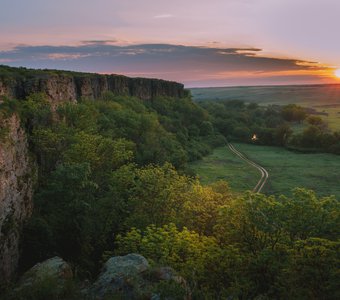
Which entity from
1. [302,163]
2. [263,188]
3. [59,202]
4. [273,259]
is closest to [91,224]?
[59,202]

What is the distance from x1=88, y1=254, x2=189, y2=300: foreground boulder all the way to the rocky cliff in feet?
79.7

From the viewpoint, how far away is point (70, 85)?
5838 centimetres

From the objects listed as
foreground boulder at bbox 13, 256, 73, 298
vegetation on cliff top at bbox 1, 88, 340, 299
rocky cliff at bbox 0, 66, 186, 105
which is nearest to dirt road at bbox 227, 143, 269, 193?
vegetation on cliff top at bbox 1, 88, 340, 299

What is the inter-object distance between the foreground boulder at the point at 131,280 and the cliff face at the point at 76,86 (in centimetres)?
2362

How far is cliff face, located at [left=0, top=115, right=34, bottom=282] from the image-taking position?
26.5 metres

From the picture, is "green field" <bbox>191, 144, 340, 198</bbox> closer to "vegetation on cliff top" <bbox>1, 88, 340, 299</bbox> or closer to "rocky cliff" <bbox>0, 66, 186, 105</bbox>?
"rocky cliff" <bbox>0, 66, 186, 105</bbox>

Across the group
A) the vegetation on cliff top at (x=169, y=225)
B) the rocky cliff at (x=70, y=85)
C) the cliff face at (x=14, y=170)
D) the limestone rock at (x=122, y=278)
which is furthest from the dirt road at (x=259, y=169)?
the limestone rock at (x=122, y=278)

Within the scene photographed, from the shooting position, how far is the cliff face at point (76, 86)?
42.7 meters

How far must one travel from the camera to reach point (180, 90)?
500 ft

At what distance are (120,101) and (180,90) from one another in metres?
69.9

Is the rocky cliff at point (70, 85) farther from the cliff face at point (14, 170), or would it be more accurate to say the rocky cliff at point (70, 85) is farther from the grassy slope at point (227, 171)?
the grassy slope at point (227, 171)

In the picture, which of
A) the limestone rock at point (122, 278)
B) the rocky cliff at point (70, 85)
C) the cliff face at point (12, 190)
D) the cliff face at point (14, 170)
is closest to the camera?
the limestone rock at point (122, 278)

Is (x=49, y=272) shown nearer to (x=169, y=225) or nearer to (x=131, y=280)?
(x=131, y=280)

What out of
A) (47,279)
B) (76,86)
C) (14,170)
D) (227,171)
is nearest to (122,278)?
(47,279)
